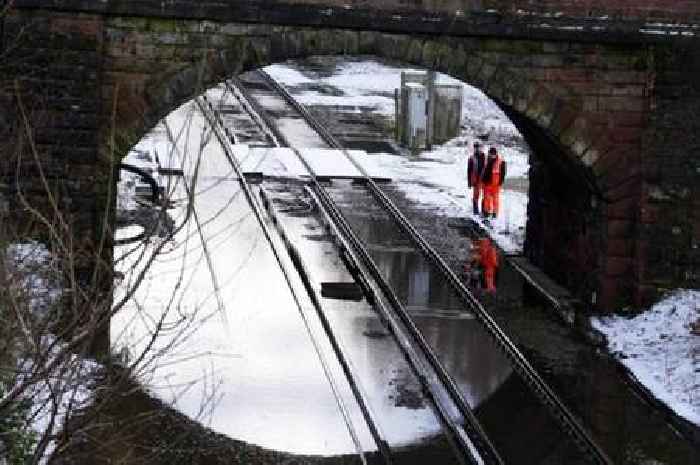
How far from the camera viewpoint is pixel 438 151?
31.8 m

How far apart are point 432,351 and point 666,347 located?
303 cm

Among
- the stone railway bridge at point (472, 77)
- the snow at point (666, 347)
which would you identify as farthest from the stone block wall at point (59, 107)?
the snow at point (666, 347)

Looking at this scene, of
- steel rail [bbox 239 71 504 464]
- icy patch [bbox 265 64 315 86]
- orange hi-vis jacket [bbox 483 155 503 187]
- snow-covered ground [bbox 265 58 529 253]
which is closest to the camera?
steel rail [bbox 239 71 504 464]

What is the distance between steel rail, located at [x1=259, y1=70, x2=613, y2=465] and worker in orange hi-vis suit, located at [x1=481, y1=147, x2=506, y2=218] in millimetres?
1720

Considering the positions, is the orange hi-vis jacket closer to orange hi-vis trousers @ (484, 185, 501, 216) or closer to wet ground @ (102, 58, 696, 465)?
orange hi-vis trousers @ (484, 185, 501, 216)

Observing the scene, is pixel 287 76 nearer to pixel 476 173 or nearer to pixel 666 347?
pixel 476 173

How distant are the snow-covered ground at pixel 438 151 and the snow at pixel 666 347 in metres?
4.86

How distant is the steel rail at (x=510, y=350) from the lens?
1329cm

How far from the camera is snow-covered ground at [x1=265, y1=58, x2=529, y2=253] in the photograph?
25.1 metres

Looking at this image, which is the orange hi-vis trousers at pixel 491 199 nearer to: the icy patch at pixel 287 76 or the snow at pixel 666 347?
the snow at pixel 666 347

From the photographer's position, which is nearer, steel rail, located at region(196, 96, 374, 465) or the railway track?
steel rail, located at region(196, 96, 374, 465)

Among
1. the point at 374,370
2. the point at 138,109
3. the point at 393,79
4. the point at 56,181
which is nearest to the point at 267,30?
the point at 138,109

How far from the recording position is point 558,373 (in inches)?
614

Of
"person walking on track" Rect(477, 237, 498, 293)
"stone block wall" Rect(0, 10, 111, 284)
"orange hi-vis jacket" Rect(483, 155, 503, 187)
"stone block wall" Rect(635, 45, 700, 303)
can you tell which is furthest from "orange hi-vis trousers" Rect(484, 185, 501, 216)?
"stone block wall" Rect(0, 10, 111, 284)
